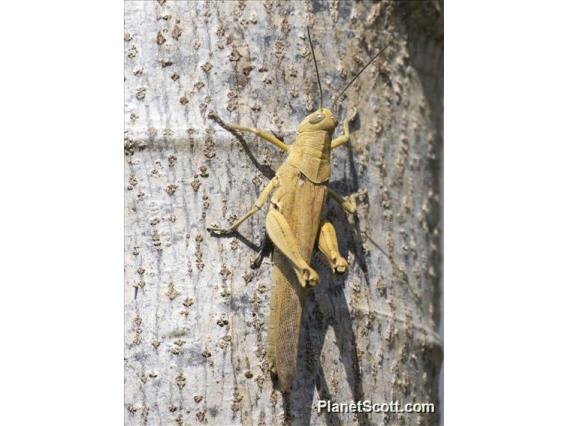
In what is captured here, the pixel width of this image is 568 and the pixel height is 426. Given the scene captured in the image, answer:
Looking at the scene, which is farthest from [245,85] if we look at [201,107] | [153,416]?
[153,416]

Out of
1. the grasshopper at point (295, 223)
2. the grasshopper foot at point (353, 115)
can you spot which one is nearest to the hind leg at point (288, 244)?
the grasshopper at point (295, 223)

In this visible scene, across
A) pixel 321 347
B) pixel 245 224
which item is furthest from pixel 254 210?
pixel 321 347

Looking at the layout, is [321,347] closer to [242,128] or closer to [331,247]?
[331,247]

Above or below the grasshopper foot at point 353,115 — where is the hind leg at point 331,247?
below

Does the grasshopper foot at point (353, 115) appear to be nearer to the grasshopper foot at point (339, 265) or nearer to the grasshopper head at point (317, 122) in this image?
the grasshopper head at point (317, 122)

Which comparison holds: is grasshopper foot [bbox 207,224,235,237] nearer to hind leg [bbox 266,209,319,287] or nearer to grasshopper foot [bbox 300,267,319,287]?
hind leg [bbox 266,209,319,287]

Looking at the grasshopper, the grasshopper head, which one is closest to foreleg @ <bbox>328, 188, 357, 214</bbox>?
the grasshopper

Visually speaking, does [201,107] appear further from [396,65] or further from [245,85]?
[396,65]
